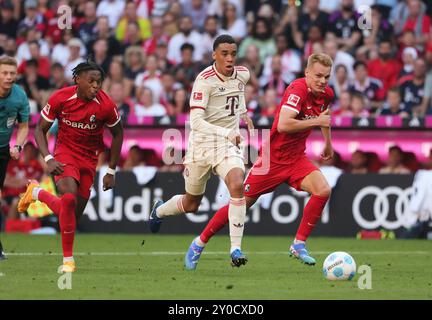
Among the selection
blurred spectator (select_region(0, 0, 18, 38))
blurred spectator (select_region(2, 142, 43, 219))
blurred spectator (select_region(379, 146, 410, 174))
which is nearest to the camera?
blurred spectator (select_region(379, 146, 410, 174))

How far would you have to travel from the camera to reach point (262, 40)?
889 inches

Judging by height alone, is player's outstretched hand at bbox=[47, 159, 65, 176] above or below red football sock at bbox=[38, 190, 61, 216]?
above

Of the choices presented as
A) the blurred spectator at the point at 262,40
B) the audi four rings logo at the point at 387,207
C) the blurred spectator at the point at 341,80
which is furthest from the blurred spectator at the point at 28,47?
the audi four rings logo at the point at 387,207

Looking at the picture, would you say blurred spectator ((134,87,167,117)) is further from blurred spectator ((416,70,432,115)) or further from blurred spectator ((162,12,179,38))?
blurred spectator ((416,70,432,115))

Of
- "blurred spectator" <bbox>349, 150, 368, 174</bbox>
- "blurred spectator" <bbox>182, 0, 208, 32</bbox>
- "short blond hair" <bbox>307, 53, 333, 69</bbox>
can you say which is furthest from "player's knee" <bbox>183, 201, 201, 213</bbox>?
"blurred spectator" <bbox>182, 0, 208, 32</bbox>

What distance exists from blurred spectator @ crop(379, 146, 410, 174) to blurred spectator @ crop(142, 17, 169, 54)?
612cm

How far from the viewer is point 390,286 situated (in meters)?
10.6

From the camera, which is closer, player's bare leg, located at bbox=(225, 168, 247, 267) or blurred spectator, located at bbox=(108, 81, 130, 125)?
player's bare leg, located at bbox=(225, 168, 247, 267)

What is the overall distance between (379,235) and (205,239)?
685 cm

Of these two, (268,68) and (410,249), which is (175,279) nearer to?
(410,249)

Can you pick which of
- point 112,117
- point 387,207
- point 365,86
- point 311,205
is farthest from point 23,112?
point 365,86

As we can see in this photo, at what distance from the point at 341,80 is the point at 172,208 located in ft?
28.3

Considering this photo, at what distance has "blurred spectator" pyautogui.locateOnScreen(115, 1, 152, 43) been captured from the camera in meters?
23.5

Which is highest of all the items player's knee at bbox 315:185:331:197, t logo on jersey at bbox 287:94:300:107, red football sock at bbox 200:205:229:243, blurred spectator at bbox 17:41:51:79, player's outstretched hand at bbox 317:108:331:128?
blurred spectator at bbox 17:41:51:79
